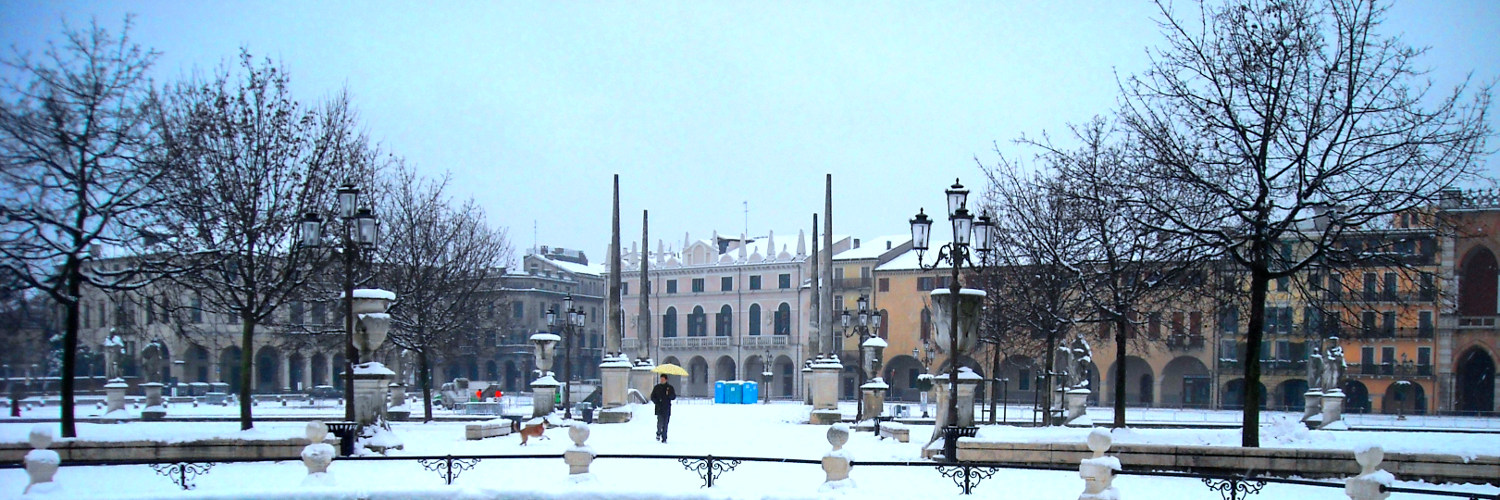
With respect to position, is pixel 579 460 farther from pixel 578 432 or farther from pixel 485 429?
pixel 485 429

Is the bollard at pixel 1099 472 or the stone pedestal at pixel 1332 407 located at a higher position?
the bollard at pixel 1099 472

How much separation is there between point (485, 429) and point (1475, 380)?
49184 millimetres

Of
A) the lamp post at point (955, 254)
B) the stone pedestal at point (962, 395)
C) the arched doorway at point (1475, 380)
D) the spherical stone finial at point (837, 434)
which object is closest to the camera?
the spherical stone finial at point (837, 434)

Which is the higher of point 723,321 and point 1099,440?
point 1099,440

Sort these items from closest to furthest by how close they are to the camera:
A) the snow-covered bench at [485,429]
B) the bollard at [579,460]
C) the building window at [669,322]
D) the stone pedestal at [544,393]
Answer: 1. the bollard at [579,460]
2. the snow-covered bench at [485,429]
3. the stone pedestal at [544,393]
4. the building window at [669,322]

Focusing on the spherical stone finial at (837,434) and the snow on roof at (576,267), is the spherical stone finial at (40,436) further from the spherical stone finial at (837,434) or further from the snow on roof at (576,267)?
the snow on roof at (576,267)

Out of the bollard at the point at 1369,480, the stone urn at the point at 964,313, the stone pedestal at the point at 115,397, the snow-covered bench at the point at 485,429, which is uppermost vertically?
the stone urn at the point at 964,313

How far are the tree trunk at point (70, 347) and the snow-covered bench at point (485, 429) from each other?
24.3 feet

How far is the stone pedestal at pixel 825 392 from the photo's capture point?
113ft

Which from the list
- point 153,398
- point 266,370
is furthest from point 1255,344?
point 266,370

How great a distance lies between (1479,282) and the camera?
55.2 meters

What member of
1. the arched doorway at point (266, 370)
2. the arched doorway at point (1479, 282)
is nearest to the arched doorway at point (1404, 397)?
the arched doorway at point (1479, 282)

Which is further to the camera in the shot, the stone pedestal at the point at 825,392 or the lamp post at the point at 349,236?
the stone pedestal at the point at 825,392

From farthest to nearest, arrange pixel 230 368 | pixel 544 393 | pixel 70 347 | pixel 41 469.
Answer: pixel 230 368 → pixel 544 393 → pixel 70 347 → pixel 41 469
